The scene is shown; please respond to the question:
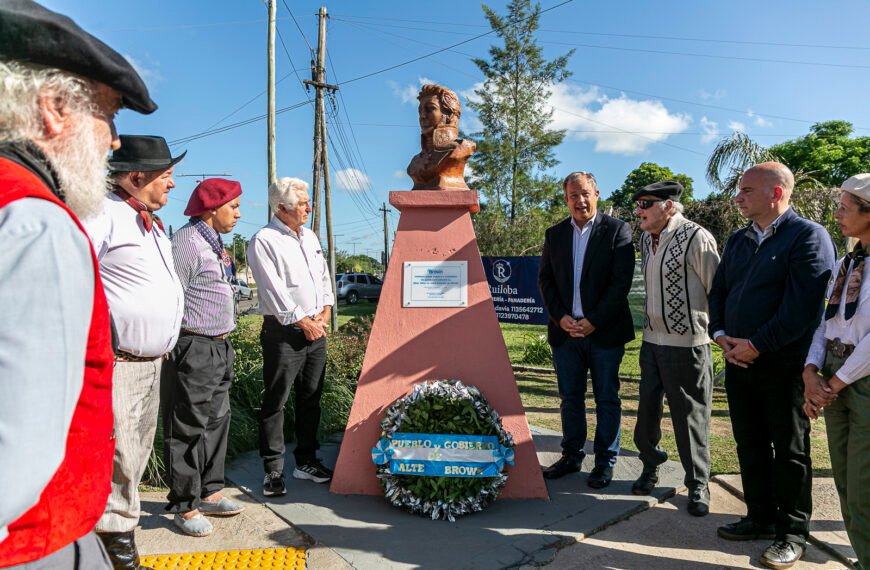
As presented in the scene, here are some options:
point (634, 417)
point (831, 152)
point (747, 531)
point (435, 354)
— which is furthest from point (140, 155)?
point (831, 152)

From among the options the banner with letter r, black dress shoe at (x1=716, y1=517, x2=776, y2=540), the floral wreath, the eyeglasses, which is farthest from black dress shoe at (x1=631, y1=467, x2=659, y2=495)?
the banner with letter r

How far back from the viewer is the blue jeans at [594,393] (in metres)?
3.78

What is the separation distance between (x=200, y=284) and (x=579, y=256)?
253 cm

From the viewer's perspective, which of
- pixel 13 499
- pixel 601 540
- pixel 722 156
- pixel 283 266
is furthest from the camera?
pixel 722 156

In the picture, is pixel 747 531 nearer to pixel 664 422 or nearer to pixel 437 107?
pixel 664 422

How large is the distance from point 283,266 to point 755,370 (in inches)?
114

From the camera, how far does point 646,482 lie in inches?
140

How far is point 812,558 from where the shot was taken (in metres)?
2.80

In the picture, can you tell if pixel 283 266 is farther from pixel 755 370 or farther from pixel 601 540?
pixel 755 370

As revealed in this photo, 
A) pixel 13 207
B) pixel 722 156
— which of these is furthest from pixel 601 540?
pixel 722 156

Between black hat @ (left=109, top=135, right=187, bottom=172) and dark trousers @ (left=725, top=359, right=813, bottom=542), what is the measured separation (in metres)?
3.33

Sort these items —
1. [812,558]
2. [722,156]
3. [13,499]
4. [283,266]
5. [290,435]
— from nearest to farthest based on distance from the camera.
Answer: [13,499] → [812,558] → [283,266] → [290,435] → [722,156]

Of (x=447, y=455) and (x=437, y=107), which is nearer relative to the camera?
(x=447, y=455)

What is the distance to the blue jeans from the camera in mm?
3776
